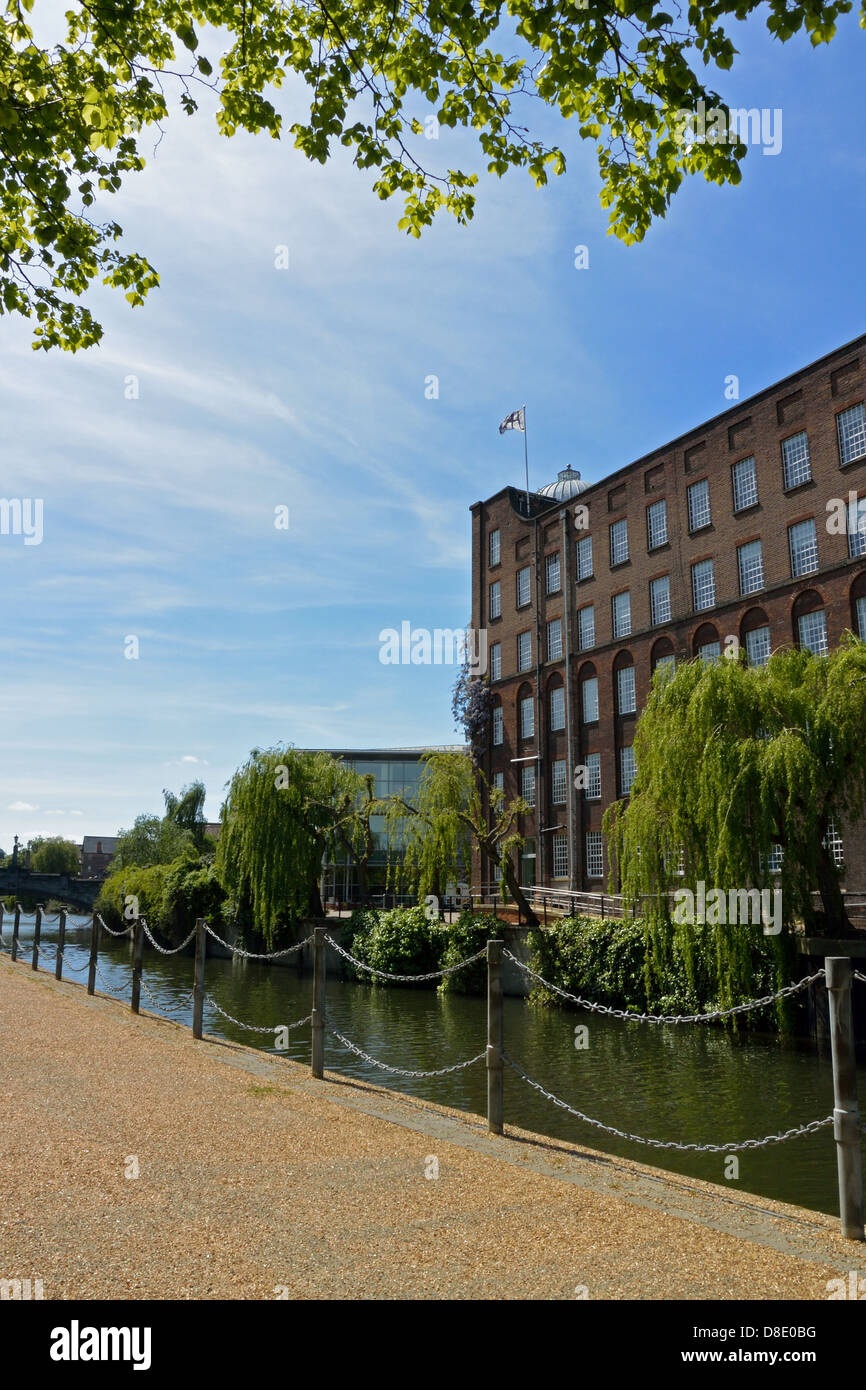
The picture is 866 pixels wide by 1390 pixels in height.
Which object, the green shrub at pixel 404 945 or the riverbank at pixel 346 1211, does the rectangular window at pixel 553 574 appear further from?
the riverbank at pixel 346 1211

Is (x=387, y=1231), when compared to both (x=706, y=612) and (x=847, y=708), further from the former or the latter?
(x=706, y=612)

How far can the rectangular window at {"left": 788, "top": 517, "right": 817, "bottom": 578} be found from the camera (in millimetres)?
28969

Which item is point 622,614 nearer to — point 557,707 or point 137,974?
point 557,707

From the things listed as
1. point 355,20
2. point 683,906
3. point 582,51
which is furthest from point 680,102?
point 683,906

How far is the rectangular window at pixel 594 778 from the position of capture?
119 feet

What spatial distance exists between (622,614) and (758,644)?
22.9 ft

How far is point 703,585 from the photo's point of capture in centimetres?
3309

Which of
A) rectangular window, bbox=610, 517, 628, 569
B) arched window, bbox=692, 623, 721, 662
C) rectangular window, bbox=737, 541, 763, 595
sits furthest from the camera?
rectangular window, bbox=610, 517, 628, 569

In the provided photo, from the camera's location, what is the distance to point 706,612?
32.5 metres

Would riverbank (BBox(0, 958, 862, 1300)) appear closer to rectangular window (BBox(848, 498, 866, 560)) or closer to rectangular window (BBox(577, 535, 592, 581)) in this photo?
rectangular window (BBox(848, 498, 866, 560))

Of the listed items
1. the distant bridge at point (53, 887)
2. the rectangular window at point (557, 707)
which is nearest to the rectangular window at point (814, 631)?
the rectangular window at point (557, 707)

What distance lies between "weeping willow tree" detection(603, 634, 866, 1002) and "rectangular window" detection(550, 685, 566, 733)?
18819 mm

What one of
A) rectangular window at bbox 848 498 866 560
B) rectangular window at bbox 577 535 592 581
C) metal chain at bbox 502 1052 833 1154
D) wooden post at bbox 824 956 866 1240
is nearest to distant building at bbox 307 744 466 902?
rectangular window at bbox 577 535 592 581

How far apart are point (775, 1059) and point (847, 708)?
6.57 metres
